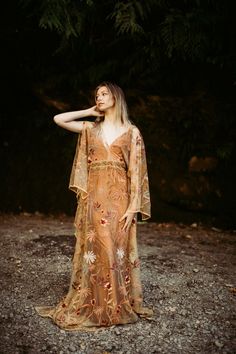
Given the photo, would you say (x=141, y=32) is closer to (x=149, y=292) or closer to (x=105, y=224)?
(x=105, y=224)

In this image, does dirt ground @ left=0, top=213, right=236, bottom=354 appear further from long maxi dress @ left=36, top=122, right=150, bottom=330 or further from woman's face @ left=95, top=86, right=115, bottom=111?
woman's face @ left=95, top=86, right=115, bottom=111

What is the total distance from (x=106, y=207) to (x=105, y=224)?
0.15 metres

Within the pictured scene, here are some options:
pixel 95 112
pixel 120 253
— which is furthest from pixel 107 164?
pixel 120 253

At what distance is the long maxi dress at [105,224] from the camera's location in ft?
11.9

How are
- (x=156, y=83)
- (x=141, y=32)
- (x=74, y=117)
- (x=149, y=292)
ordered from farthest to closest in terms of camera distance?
(x=156, y=83) → (x=141, y=32) → (x=149, y=292) → (x=74, y=117)

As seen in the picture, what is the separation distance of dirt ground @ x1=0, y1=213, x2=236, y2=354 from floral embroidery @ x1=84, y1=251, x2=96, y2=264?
0.64 m

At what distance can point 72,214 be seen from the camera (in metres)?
8.98

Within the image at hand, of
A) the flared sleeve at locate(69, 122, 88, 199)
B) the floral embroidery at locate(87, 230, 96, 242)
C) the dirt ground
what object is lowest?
the dirt ground

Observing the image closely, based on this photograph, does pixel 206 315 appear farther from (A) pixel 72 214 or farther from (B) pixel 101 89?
(A) pixel 72 214

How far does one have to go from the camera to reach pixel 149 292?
4535 mm

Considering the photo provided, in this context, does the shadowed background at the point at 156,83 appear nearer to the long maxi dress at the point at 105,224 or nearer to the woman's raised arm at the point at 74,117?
the woman's raised arm at the point at 74,117

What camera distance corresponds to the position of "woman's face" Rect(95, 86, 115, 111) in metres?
3.61

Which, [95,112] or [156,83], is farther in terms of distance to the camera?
[156,83]

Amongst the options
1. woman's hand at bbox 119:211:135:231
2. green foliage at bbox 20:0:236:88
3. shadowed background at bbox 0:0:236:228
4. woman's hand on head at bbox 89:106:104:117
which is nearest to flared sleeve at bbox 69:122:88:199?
woman's hand on head at bbox 89:106:104:117
